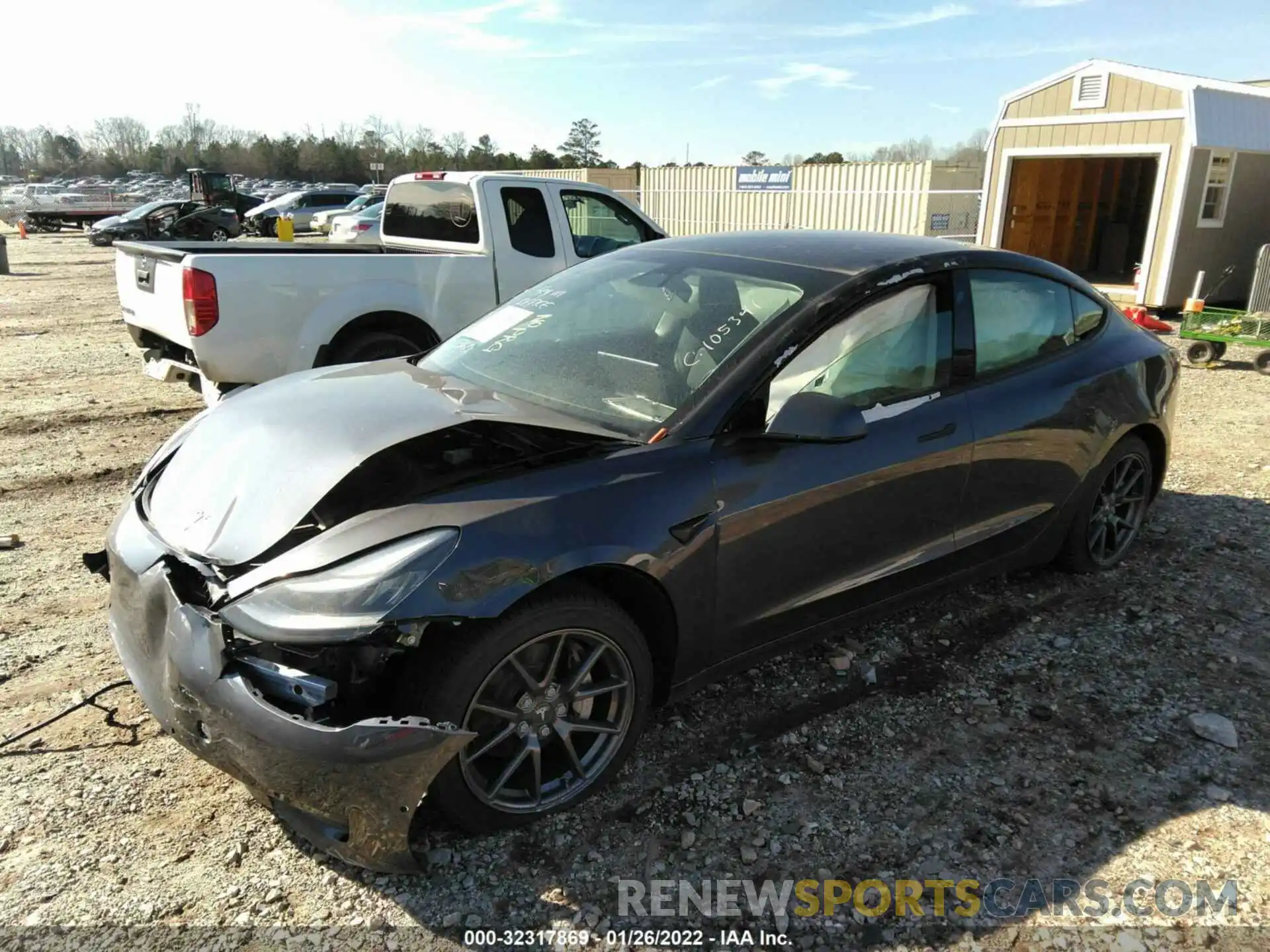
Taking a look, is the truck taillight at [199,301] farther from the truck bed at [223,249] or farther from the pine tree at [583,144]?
the pine tree at [583,144]

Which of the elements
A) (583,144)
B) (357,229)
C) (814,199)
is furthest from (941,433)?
(583,144)

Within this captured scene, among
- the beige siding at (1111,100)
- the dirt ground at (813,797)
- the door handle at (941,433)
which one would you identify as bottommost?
the dirt ground at (813,797)

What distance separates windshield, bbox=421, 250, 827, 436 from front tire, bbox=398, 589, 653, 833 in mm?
701

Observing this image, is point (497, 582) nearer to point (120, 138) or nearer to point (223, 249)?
point (223, 249)

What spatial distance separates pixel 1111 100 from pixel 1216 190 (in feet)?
7.00

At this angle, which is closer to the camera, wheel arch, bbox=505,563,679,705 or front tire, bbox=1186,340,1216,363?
wheel arch, bbox=505,563,679,705

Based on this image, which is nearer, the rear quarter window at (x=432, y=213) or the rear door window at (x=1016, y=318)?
the rear door window at (x=1016, y=318)

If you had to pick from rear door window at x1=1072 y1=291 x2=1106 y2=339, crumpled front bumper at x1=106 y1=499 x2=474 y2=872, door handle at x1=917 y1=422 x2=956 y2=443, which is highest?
rear door window at x1=1072 y1=291 x2=1106 y2=339

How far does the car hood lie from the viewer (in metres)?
Result: 2.54

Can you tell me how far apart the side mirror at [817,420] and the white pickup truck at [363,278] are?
4.29m

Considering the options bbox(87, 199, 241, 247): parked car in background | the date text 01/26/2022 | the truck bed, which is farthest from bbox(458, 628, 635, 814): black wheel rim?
bbox(87, 199, 241, 247): parked car in background

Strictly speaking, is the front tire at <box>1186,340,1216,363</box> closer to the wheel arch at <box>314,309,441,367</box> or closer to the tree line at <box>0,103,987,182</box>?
the wheel arch at <box>314,309,441,367</box>

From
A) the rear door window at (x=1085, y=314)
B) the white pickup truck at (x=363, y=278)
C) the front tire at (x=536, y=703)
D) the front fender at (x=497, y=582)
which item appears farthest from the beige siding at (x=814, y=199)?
the front fender at (x=497, y=582)

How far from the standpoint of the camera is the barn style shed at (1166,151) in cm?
1299
